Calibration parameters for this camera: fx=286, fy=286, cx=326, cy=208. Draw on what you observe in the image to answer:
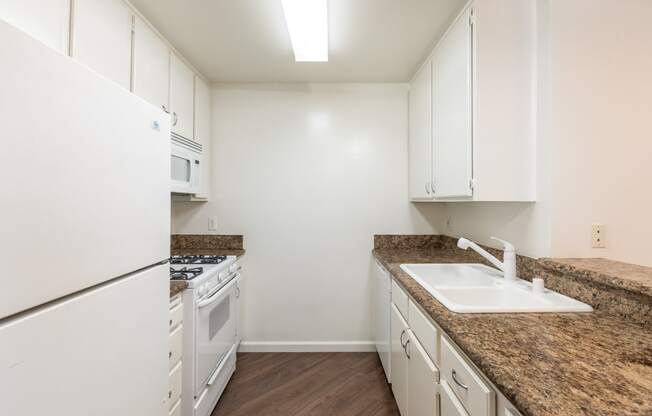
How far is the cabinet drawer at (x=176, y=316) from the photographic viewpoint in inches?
54.6

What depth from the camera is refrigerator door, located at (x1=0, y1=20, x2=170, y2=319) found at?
0.55 m

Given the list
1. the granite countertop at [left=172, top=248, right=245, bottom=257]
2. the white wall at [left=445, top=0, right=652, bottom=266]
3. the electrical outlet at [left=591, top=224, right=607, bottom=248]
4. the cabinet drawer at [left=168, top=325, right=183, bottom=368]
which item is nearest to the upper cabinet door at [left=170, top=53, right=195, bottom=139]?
the granite countertop at [left=172, top=248, right=245, bottom=257]

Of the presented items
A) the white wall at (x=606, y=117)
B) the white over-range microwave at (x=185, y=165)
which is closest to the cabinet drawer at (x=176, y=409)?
the white over-range microwave at (x=185, y=165)

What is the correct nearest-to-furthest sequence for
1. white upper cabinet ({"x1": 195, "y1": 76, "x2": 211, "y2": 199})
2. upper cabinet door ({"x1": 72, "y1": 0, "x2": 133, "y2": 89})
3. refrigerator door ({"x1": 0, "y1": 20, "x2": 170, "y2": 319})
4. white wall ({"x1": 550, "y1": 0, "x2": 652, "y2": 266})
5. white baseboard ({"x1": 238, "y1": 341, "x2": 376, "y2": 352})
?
refrigerator door ({"x1": 0, "y1": 20, "x2": 170, "y2": 319})
upper cabinet door ({"x1": 72, "y1": 0, "x2": 133, "y2": 89})
white wall ({"x1": 550, "y1": 0, "x2": 652, "y2": 266})
white upper cabinet ({"x1": 195, "y1": 76, "x2": 211, "y2": 199})
white baseboard ({"x1": 238, "y1": 341, "x2": 376, "y2": 352})

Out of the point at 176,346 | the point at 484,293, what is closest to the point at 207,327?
the point at 176,346

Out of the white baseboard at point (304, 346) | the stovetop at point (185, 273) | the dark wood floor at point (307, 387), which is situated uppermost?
the stovetop at point (185, 273)

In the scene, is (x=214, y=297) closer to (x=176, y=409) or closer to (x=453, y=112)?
(x=176, y=409)

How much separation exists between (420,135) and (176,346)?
2100mm

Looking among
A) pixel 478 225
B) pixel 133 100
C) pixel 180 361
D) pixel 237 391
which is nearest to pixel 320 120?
pixel 478 225

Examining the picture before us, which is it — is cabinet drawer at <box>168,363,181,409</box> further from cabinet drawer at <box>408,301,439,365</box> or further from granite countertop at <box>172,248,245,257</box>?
cabinet drawer at <box>408,301,439,365</box>

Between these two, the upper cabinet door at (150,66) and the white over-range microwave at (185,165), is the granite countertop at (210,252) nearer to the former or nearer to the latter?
the white over-range microwave at (185,165)

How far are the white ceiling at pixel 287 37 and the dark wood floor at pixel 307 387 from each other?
2406 millimetres

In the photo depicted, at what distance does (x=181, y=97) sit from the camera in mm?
2062

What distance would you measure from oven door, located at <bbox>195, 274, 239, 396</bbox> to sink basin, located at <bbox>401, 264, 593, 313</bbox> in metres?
1.19
